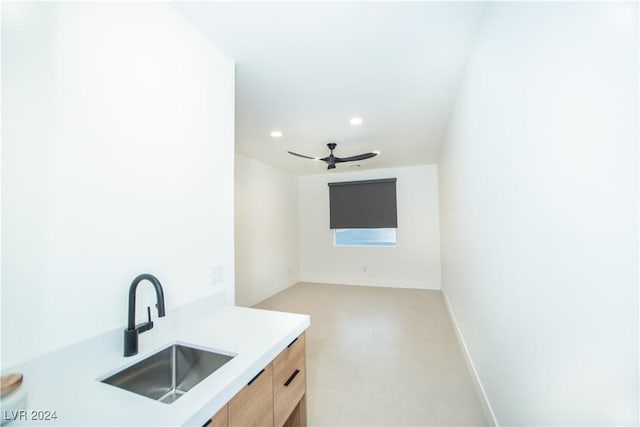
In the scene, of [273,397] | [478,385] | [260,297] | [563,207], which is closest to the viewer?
[563,207]

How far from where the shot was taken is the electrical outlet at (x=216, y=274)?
165 cm

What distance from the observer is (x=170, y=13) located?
143cm

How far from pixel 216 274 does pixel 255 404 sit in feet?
2.77

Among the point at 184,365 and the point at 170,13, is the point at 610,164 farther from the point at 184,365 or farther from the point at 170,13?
the point at 170,13

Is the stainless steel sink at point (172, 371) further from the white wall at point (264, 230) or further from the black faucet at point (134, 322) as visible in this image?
the white wall at point (264, 230)

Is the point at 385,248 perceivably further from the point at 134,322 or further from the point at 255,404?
the point at 134,322

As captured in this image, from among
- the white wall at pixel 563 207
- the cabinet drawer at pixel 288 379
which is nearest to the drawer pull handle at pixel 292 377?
the cabinet drawer at pixel 288 379

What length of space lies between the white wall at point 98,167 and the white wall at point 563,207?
1.68 m

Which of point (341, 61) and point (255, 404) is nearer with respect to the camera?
point (255, 404)

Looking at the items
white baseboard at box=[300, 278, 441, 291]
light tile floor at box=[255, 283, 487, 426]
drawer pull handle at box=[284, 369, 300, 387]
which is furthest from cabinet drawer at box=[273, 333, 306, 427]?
white baseboard at box=[300, 278, 441, 291]

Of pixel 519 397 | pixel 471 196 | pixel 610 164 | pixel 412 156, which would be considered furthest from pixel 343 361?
pixel 412 156

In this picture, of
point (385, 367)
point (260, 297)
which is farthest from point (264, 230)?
point (385, 367)

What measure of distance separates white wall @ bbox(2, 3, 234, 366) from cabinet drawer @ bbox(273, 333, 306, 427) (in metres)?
0.65

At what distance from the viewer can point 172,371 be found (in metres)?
1.20
